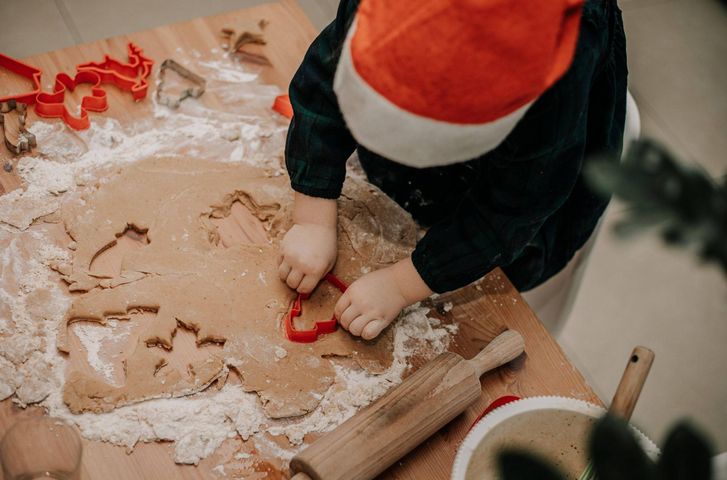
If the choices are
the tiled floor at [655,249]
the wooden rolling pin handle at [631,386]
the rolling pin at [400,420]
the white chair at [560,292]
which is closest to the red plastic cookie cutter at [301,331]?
the rolling pin at [400,420]

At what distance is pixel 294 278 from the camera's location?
0.88 meters

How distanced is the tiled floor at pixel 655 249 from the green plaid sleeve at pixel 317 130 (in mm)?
802

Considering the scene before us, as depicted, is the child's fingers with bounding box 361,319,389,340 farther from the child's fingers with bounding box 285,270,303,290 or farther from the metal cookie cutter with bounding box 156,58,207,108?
the metal cookie cutter with bounding box 156,58,207,108

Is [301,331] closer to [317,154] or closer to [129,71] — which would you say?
[317,154]

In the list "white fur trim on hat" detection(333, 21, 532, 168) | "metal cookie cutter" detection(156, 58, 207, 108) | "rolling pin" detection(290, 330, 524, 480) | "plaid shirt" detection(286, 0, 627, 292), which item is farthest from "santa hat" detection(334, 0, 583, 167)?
"metal cookie cutter" detection(156, 58, 207, 108)

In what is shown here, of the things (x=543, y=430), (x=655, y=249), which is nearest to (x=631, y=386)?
(x=543, y=430)

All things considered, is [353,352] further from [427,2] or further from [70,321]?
[427,2]

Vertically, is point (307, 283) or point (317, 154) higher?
point (317, 154)

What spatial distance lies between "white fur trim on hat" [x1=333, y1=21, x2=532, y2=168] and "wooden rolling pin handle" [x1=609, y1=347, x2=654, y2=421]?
9.7 inches

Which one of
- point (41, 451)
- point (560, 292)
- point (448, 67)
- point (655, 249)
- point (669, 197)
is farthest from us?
point (655, 249)

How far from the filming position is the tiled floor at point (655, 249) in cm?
161

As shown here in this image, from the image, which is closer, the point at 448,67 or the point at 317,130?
the point at 448,67

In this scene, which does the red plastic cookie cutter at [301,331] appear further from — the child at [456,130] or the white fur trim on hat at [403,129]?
the white fur trim on hat at [403,129]

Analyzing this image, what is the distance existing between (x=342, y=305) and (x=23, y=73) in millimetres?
612
